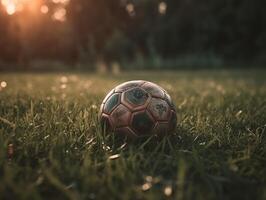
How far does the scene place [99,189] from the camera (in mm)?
1466

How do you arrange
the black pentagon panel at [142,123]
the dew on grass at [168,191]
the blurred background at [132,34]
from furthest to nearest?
the blurred background at [132,34]
the black pentagon panel at [142,123]
the dew on grass at [168,191]

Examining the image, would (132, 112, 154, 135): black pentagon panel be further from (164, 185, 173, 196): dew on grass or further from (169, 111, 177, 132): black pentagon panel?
(164, 185, 173, 196): dew on grass

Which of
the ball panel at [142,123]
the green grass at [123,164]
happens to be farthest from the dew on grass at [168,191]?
the ball panel at [142,123]

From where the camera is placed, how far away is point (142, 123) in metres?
2.23

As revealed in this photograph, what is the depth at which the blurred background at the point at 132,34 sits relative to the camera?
2738 cm

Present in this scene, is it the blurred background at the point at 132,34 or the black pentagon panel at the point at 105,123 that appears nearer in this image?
the black pentagon panel at the point at 105,123

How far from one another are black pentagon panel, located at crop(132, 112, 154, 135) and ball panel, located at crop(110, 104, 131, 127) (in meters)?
0.05

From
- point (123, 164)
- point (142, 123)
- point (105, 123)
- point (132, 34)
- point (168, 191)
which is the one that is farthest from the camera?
point (132, 34)

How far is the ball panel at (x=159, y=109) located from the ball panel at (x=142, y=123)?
0.05 m

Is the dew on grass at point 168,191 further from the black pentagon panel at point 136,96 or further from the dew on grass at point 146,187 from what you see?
the black pentagon panel at point 136,96

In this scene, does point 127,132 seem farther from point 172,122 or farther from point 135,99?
point 172,122

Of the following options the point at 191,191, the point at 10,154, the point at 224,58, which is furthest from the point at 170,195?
the point at 224,58

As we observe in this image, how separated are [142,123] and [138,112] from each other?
8 cm

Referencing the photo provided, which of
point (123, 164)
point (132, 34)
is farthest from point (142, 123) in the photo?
point (132, 34)
